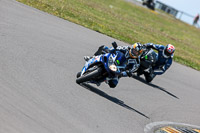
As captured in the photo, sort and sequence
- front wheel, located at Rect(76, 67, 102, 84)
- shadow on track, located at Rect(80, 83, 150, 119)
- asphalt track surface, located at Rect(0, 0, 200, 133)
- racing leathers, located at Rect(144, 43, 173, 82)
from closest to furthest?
asphalt track surface, located at Rect(0, 0, 200, 133) → front wheel, located at Rect(76, 67, 102, 84) → shadow on track, located at Rect(80, 83, 150, 119) → racing leathers, located at Rect(144, 43, 173, 82)

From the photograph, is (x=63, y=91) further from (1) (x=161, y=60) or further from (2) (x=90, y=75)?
(1) (x=161, y=60)

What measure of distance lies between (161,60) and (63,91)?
629 centimetres

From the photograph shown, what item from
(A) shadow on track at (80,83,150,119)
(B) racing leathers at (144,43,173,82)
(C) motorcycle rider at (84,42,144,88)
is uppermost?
(C) motorcycle rider at (84,42,144,88)

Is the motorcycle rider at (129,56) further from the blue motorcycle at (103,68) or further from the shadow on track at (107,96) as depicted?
the shadow on track at (107,96)

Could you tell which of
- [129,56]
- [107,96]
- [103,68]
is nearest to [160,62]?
[129,56]

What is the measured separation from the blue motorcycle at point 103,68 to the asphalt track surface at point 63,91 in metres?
0.28

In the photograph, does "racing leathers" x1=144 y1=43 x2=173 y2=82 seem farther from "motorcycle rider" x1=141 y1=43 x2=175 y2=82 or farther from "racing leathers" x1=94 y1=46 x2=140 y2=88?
"racing leathers" x1=94 y1=46 x2=140 y2=88

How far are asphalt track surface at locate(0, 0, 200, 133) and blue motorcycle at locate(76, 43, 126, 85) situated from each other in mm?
276

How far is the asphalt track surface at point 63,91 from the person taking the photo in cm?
655

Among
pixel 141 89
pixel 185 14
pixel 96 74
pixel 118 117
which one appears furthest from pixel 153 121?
pixel 185 14

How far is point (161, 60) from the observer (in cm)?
1382

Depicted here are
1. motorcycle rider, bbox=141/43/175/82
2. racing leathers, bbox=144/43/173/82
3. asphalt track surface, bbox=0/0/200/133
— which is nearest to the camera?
asphalt track surface, bbox=0/0/200/133

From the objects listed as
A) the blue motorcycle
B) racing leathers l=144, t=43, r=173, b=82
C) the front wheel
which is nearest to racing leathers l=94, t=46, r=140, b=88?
the blue motorcycle

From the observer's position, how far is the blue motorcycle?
29.7 ft
